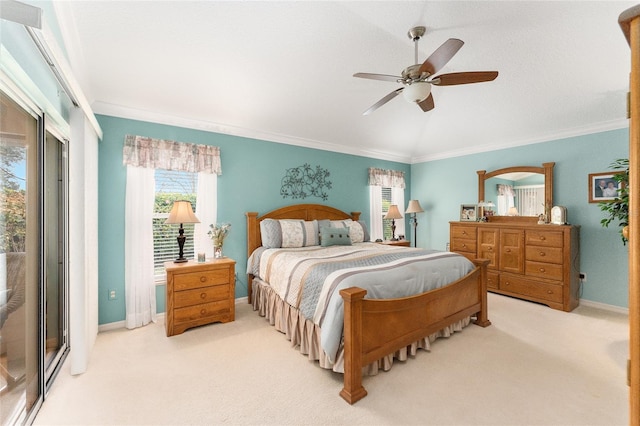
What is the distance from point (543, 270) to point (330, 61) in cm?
385

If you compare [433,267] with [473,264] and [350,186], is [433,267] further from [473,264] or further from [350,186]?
[350,186]

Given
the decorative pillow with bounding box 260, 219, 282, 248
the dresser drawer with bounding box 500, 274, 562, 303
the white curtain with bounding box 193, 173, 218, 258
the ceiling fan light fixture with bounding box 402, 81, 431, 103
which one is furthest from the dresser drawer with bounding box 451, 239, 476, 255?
the white curtain with bounding box 193, 173, 218, 258

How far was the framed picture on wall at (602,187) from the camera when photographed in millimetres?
3582

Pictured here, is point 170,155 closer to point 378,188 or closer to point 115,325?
point 115,325

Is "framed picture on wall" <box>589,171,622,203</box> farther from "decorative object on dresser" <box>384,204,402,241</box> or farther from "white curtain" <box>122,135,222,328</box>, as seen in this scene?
"white curtain" <box>122,135,222,328</box>

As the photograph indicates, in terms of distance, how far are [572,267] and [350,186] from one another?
3.34 metres

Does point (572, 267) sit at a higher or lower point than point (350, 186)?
lower

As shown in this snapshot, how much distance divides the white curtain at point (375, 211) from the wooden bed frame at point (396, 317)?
2.34 metres

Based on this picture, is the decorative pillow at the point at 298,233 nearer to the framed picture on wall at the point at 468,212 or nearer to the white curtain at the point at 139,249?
the white curtain at the point at 139,249

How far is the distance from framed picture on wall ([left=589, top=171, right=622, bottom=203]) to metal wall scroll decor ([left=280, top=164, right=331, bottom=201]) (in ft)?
12.0

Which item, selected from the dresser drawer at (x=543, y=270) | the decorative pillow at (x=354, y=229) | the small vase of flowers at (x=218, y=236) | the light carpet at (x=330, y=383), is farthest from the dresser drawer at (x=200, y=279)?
the dresser drawer at (x=543, y=270)

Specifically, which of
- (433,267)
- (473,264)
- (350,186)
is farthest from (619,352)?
(350,186)

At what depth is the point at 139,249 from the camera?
3180mm

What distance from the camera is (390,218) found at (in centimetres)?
525
